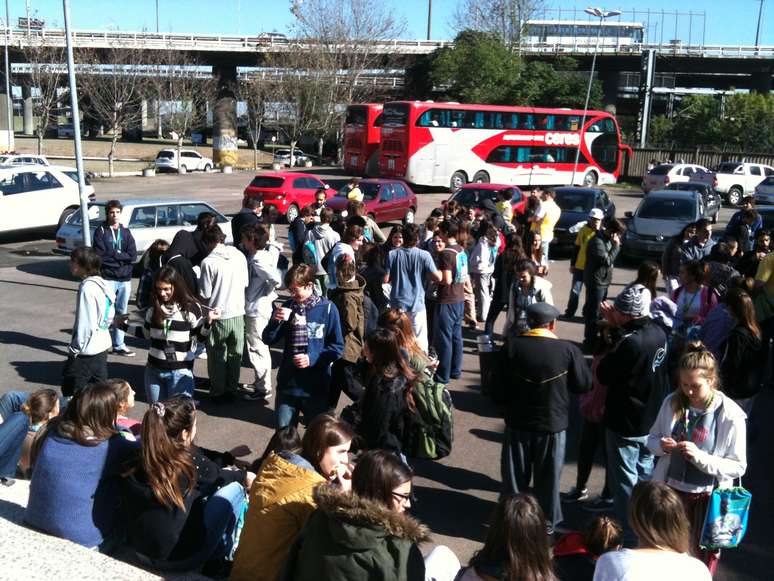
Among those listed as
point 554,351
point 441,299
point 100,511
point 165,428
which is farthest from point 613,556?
point 441,299

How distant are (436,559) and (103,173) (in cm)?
4601

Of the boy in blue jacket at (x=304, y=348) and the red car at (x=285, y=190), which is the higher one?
Result: the boy in blue jacket at (x=304, y=348)

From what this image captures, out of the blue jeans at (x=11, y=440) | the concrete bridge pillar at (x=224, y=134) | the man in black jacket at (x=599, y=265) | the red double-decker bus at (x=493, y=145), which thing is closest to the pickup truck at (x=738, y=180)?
the red double-decker bus at (x=493, y=145)

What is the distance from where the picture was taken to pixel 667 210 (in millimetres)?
19562

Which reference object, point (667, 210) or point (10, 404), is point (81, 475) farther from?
point (667, 210)

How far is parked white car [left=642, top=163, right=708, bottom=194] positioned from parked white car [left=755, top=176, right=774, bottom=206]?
11.0ft

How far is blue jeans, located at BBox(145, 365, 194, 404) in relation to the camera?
23.8 ft

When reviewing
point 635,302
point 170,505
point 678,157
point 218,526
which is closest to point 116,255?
point 218,526

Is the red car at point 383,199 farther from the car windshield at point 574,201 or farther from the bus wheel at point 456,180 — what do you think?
the bus wheel at point 456,180

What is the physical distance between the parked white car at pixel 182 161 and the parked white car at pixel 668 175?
1066 inches

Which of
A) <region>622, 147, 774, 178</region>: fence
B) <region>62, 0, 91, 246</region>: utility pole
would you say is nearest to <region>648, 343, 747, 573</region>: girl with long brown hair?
<region>62, 0, 91, 246</region>: utility pole

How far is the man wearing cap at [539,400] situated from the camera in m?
5.66

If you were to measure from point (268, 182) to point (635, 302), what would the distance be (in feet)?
74.7

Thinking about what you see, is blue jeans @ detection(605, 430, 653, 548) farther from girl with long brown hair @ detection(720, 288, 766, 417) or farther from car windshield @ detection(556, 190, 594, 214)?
car windshield @ detection(556, 190, 594, 214)
